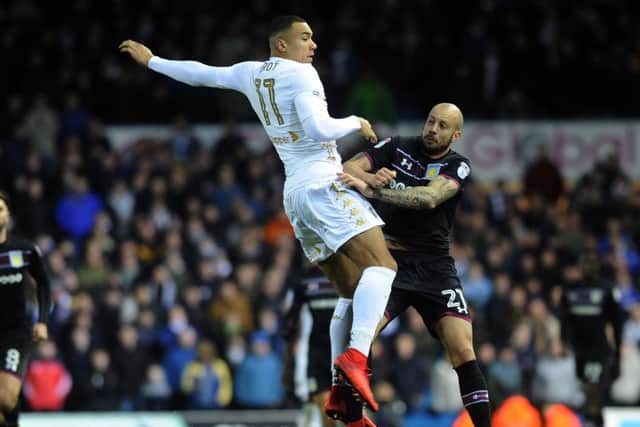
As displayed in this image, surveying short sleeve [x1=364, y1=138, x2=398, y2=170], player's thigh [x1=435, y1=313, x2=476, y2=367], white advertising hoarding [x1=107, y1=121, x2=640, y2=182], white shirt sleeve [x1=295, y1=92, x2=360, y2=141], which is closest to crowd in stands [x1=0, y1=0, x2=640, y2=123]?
white advertising hoarding [x1=107, y1=121, x2=640, y2=182]

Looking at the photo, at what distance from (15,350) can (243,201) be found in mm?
9209

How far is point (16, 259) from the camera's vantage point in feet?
35.3

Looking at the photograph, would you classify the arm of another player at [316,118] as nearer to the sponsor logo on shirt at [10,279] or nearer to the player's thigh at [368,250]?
the player's thigh at [368,250]

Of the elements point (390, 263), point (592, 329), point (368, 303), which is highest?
point (390, 263)

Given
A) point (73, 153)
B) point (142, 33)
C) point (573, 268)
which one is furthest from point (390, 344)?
point (142, 33)

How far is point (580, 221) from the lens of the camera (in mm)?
20219

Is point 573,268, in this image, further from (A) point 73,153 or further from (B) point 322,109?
(B) point 322,109

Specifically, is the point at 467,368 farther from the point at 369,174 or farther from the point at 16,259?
the point at 16,259

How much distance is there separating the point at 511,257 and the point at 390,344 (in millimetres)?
2988

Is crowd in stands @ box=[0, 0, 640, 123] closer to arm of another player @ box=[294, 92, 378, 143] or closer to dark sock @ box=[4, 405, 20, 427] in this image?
dark sock @ box=[4, 405, 20, 427]

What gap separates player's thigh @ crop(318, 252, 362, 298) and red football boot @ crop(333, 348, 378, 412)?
0.57m

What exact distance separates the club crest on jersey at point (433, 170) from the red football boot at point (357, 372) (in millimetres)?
1551

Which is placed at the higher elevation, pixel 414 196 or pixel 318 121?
pixel 318 121

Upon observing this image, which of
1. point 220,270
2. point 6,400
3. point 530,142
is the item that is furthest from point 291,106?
point 530,142
